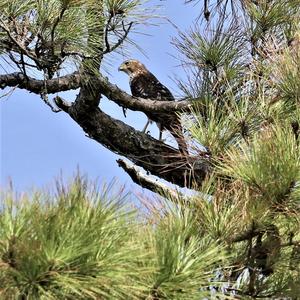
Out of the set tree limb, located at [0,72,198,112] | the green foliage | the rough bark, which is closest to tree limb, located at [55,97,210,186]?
the rough bark

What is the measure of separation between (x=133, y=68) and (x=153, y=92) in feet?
1.85

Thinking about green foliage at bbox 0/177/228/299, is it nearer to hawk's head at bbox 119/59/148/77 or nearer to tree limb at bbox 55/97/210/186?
tree limb at bbox 55/97/210/186

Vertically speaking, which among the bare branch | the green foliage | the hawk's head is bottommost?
the green foliage

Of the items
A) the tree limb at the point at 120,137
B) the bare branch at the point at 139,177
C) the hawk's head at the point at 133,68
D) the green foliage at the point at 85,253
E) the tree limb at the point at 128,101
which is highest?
the hawk's head at the point at 133,68

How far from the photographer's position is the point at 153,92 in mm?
3008

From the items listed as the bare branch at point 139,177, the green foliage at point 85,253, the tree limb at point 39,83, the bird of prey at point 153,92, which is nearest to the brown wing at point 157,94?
the bird of prey at point 153,92

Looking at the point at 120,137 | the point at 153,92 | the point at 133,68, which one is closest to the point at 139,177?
the point at 120,137

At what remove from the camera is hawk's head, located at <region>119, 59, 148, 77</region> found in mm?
3475

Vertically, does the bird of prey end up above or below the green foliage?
above

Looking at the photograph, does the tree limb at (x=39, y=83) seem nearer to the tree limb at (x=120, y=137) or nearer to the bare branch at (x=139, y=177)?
the tree limb at (x=120, y=137)

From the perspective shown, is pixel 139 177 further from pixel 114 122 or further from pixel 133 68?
pixel 133 68

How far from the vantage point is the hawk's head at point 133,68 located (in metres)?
3.47

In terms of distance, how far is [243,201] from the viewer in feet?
4.42

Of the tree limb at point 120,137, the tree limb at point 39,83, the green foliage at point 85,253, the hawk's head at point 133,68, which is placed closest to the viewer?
the green foliage at point 85,253
